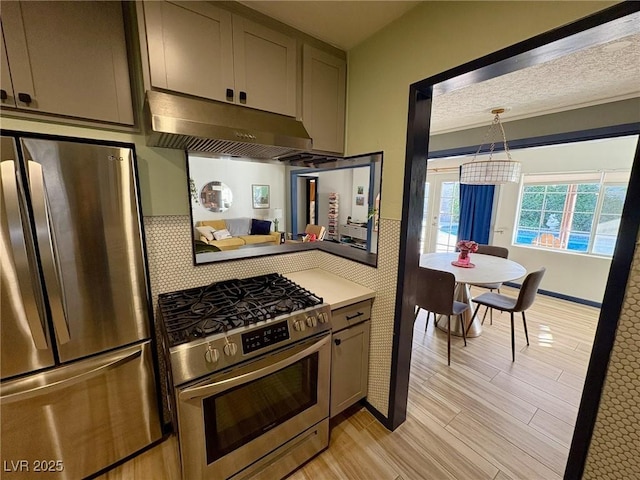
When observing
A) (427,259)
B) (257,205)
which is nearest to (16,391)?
(427,259)

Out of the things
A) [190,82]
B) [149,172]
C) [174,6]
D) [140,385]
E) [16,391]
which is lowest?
[140,385]

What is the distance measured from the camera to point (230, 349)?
3.65ft

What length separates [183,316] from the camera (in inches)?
49.4

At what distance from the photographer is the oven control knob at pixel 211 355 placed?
1063 mm

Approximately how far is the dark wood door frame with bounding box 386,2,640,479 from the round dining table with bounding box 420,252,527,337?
1156 millimetres

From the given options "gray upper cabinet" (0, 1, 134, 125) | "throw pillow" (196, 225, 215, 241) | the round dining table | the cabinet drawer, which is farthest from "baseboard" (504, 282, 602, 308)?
"throw pillow" (196, 225, 215, 241)

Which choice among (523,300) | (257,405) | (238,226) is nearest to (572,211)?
(523,300)

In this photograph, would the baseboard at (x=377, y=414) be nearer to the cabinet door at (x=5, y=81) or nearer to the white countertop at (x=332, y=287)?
the white countertop at (x=332, y=287)

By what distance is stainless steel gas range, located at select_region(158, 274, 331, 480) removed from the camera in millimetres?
1070

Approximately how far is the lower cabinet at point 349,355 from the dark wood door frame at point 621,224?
21cm

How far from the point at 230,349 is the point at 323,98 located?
1578 mm

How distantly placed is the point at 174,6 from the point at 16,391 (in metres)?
1.82

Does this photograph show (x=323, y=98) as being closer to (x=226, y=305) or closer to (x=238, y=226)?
(x=226, y=305)

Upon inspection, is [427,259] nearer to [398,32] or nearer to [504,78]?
[504,78]
